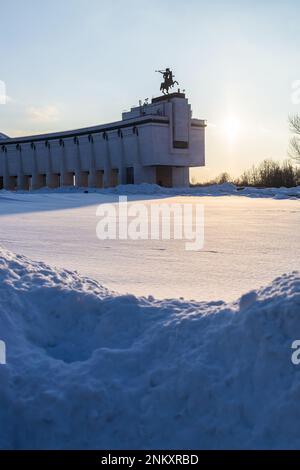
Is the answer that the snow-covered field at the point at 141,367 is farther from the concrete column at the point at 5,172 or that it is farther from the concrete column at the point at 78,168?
the concrete column at the point at 5,172

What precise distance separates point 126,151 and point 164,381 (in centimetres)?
4061

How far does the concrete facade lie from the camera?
132 ft

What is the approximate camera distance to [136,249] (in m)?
7.94

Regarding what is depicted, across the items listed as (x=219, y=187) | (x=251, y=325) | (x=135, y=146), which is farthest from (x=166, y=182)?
(x=251, y=325)

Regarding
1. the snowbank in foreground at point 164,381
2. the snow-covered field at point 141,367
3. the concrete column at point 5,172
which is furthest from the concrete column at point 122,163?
the snowbank in foreground at point 164,381

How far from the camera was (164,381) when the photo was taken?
284 centimetres

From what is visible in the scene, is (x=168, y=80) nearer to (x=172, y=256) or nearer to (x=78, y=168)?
(x=78, y=168)

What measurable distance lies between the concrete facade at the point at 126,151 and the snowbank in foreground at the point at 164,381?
37.1m

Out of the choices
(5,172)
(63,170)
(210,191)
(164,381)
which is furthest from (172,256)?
(5,172)

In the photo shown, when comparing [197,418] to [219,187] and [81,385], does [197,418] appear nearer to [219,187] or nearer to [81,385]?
[81,385]

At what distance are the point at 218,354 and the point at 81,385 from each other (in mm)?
884

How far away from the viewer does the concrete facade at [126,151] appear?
1586 inches

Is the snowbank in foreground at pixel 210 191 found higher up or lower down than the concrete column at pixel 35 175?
lower down

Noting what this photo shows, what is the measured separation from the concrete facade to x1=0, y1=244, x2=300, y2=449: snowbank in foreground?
37.1 metres
